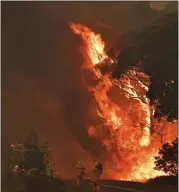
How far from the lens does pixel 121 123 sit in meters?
17.0

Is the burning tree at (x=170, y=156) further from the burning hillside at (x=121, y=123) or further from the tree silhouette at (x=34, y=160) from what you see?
the tree silhouette at (x=34, y=160)

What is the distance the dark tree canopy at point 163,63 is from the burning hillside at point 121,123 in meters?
4.40

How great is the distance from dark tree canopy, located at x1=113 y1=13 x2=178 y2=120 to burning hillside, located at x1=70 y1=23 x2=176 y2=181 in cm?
440

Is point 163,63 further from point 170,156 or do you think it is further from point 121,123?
point 121,123

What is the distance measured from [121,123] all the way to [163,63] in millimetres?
7051

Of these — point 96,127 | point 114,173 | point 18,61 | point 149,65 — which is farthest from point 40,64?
point 149,65

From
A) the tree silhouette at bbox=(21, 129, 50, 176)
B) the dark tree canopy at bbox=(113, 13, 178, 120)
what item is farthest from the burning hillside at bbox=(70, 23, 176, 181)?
the dark tree canopy at bbox=(113, 13, 178, 120)

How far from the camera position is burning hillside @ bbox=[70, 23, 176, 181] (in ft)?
52.2

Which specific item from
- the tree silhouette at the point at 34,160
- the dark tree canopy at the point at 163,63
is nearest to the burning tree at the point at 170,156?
the dark tree canopy at the point at 163,63

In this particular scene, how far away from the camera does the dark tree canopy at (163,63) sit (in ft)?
34.1

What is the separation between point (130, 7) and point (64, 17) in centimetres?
372

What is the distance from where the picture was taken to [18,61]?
17438mm

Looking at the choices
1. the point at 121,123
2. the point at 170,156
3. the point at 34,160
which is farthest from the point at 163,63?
the point at 34,160

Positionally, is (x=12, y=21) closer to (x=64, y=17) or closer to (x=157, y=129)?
(x=64, y=17)
